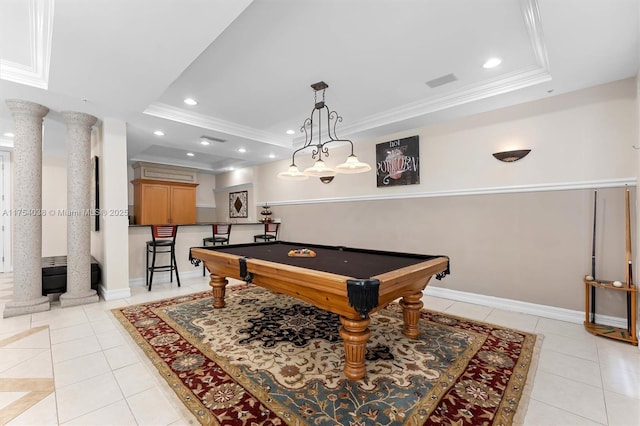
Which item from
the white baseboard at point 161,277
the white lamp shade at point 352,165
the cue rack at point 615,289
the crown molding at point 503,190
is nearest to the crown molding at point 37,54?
the white lamp shade at point 352,165

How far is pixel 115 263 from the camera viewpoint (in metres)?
4.06

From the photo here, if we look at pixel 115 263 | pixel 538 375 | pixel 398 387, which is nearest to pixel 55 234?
pixel 115 263

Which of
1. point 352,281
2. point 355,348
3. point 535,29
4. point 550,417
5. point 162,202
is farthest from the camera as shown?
point 162,202

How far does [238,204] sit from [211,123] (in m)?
3.90

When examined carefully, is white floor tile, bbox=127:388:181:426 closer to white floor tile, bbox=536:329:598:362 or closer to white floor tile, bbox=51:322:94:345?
white floor tile, bbox=51:322:94:345

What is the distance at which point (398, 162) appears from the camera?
15.2 feet

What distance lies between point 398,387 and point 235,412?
1064 millimetres

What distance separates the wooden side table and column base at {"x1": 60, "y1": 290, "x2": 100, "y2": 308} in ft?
19.5

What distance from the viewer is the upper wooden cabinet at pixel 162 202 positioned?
712cm

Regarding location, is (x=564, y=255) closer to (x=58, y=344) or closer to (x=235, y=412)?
(x=235, y=412)

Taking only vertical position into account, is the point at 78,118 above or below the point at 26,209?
above

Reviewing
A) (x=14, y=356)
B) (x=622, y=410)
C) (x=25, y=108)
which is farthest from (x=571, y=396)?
(x=25, y=108)

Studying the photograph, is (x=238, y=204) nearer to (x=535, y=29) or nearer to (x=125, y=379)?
(x=125, y=379)

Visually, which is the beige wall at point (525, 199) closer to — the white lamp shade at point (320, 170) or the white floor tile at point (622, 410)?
the white floor tile at point (622, 410)
